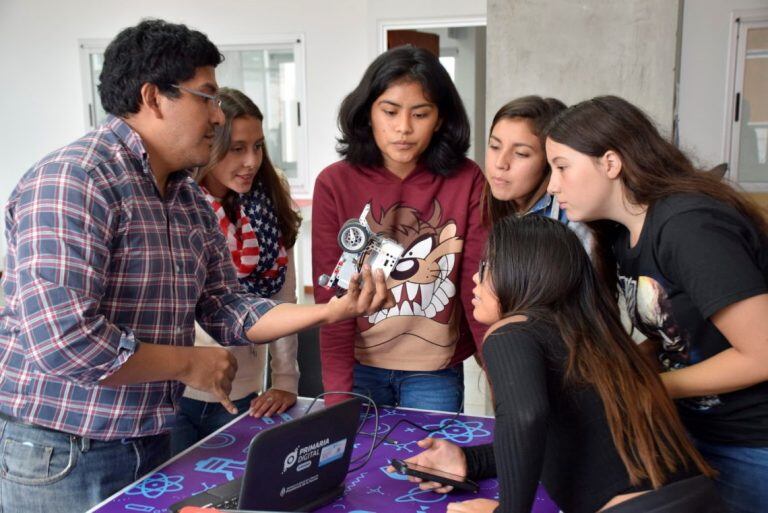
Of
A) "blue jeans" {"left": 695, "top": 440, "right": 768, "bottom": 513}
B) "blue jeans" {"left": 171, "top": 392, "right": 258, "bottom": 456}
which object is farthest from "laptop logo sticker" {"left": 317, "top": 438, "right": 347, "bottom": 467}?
"blue jeans" {"left": 695, "top": 440, "right": 768, "bottom": 513}

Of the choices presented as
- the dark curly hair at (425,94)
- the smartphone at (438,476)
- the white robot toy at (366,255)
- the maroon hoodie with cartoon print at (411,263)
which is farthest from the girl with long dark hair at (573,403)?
the dark curly hair at (425,94)

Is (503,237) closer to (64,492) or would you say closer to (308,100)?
(64,492)

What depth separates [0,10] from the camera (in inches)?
251

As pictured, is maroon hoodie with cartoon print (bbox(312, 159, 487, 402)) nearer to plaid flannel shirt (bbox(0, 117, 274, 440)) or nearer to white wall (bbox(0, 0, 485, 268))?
plaid flannel shirt (bbox(0, 117, 274, 440))

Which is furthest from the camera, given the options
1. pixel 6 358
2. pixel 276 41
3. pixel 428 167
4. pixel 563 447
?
pixel 276 41

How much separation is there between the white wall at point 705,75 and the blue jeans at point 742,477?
3995 mm

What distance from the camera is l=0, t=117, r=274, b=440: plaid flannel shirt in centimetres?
124

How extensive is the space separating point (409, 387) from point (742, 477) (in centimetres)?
86

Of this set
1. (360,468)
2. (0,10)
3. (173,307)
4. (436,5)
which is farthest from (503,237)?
(0,10)

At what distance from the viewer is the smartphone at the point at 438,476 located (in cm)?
135

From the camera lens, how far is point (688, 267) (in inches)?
49.8

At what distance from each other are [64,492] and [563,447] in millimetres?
959

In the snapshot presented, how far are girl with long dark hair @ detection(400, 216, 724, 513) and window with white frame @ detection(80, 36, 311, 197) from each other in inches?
193

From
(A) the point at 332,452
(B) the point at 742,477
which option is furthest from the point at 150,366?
(B) the point at 742,477
